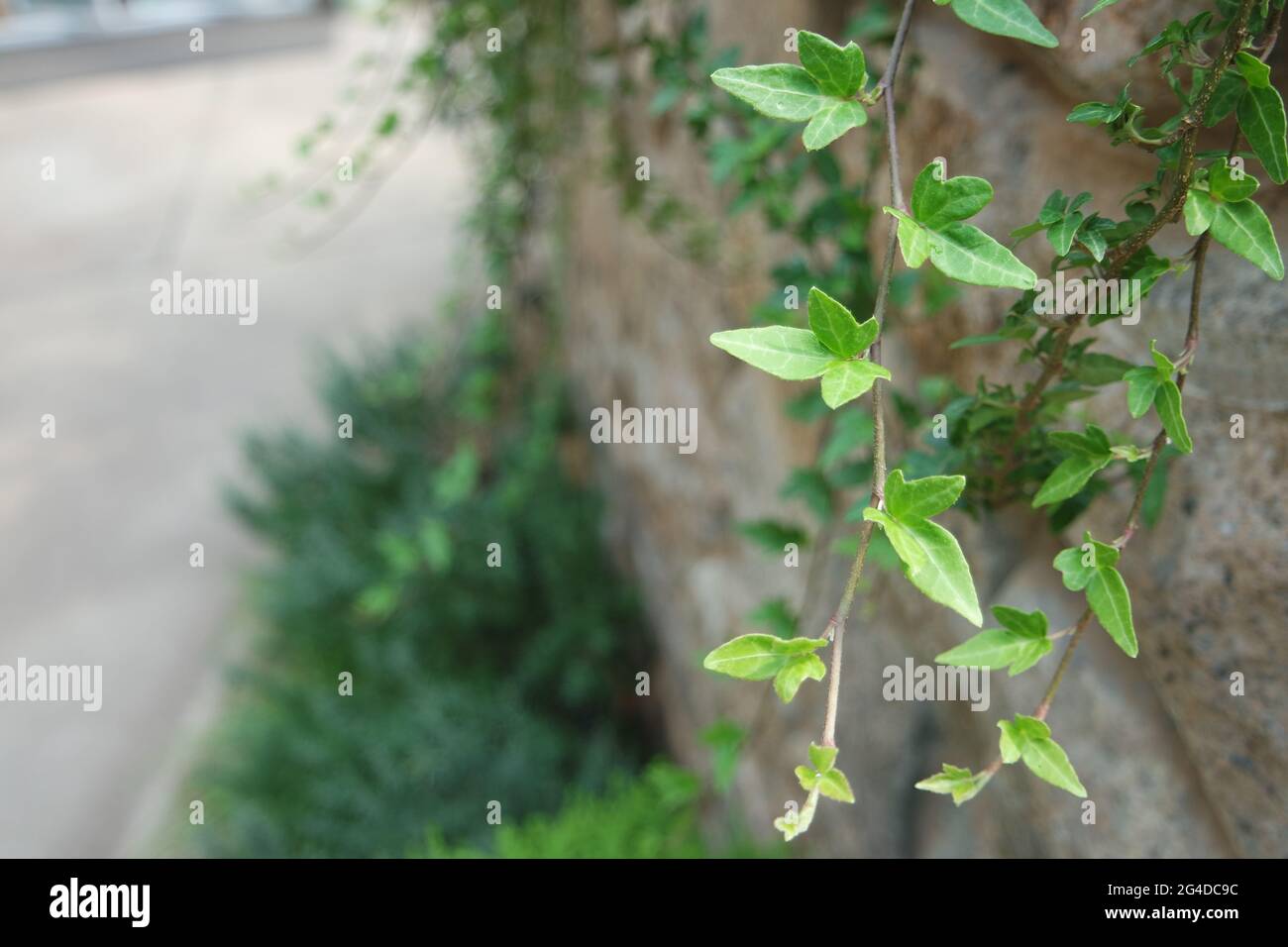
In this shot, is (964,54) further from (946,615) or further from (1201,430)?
(946,615)

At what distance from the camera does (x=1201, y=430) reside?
2.78ft

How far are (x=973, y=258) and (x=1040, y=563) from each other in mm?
532

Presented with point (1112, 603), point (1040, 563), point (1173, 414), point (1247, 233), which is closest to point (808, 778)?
point (1112, 603)

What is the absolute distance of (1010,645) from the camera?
0.71 metres

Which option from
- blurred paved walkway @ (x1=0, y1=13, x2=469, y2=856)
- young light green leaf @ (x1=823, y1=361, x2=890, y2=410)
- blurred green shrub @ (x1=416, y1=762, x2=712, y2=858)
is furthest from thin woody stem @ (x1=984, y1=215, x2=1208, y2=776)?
blurred paved walkway @ (x1=0, y1=13, x2=469, y2=856)

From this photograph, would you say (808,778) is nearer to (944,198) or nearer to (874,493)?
(874,493)

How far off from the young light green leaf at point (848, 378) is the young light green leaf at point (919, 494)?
6cm

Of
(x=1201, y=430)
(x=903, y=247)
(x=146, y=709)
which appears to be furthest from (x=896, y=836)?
(x=146, y=709)

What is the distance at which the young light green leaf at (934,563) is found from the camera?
0.58 metres

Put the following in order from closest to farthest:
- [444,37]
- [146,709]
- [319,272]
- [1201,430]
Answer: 1. [1201,430]
2. [444,37]
3. [146,709]
4. [319,272]

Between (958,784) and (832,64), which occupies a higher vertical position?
(832,64)

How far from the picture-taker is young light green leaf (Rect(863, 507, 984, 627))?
0.58 metres

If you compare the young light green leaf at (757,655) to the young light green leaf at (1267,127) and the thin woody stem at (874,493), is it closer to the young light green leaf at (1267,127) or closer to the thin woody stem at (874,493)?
the thin woody stem at (874,493)
